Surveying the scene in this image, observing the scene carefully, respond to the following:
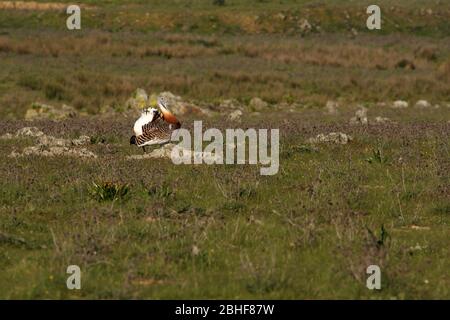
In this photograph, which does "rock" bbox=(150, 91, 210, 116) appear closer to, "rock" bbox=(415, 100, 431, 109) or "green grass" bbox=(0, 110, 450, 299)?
"rock" bbox=(415, 100, 431, 109)

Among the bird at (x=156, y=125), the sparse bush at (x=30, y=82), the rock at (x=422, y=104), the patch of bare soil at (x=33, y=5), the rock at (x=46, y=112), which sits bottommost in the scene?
the rock at (x=422, y=104)

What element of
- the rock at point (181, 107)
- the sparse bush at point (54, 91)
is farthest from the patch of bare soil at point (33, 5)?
the rock at point (181, 107)

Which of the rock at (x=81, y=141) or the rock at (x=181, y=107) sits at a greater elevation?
the rock at (x=81, y=141)

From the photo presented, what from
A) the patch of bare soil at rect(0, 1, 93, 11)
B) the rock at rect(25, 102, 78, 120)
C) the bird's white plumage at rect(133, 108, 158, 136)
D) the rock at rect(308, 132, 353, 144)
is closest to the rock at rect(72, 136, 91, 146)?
the bird's white plumage at rect(133, 108, 158, 136)

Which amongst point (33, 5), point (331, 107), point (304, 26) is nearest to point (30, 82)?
point (331, 107)

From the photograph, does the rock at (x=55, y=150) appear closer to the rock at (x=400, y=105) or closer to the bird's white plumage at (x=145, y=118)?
the bird's white plumage at (x=145, y=118)

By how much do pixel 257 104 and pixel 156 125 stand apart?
70.6 ft

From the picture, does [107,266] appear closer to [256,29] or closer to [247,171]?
[247,171]

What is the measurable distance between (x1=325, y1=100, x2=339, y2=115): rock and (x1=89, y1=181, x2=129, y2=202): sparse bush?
74.1 ft

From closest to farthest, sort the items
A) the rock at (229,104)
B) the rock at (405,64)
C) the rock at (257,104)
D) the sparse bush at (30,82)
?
the rock at (229,104) < the rock at (257,104) < the sparse bush at (30,82) < the rock at (405,64)

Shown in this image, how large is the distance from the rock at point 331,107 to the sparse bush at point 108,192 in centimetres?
2258

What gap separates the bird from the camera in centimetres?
1538

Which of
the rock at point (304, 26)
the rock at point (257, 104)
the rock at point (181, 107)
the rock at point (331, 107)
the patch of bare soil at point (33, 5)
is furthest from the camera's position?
Result: the patch of bare soil at point (33, 5)

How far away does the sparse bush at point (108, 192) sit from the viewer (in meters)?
11.7
